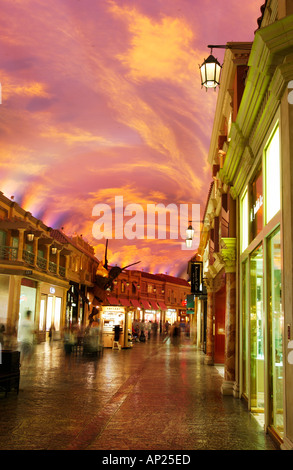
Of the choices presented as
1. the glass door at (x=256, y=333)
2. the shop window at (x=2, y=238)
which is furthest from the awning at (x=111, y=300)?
the glass door at (x=256, y=333)

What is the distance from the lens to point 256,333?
9625 millimetres

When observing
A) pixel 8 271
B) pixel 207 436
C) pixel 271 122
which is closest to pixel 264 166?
pixel 271 122

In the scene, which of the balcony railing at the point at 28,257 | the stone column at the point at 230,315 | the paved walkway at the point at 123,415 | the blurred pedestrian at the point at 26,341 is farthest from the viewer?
the balcony railing at the point at 28,257

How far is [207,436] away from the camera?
7113mm

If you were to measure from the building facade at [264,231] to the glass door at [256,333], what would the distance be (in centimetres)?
2

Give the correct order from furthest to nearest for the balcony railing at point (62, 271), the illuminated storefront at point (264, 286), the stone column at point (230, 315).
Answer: the balcony railing at point (62, 271)
the stone column at point (230, 315)
the illuminated storefront at point (264, 286)

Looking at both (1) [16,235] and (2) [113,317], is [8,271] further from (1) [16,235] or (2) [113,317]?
(2) [113,317]

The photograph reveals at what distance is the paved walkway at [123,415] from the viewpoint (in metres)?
6.64

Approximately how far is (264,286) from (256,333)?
2.35 metres

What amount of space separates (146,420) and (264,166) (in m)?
4.89

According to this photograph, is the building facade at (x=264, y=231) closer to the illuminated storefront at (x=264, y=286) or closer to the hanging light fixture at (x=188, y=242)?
the illuminated storefront at (x=264, y=286)

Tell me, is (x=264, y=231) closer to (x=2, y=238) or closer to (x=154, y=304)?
(x=2, y=238)

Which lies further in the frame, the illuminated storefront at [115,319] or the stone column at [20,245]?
the stone column at [20,245]

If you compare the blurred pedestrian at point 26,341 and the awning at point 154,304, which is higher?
the awning at point 154,304
